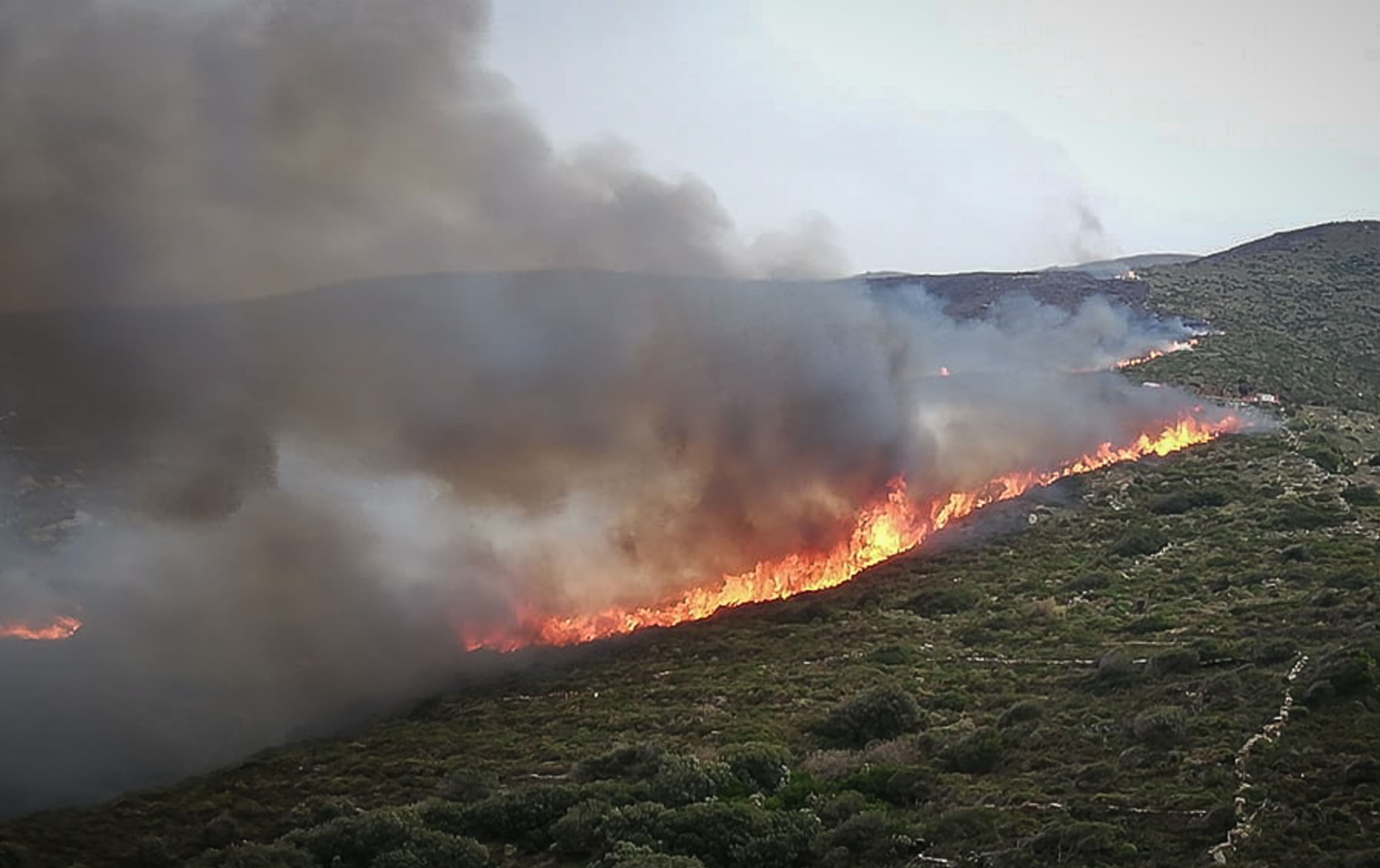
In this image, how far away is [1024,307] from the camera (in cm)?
9825

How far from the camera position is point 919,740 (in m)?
22.0

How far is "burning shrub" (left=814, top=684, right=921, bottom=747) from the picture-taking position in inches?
922

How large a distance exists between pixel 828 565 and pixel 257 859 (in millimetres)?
26096

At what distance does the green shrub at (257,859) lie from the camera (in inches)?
688

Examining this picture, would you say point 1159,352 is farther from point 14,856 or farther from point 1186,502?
point 14,856

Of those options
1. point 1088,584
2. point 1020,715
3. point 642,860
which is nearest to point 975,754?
point 1020,715

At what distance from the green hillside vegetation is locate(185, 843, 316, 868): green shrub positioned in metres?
0.06

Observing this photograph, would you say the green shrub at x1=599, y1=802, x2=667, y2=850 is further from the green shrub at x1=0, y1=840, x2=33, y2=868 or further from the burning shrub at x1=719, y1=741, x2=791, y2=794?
the green shrub at x1=0, y1=840, x2=33, y2=868

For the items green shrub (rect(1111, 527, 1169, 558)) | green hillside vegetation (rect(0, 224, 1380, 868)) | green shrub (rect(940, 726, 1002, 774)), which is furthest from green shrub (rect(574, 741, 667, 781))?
green shrub (rect(1111, 527, 1169, 558))

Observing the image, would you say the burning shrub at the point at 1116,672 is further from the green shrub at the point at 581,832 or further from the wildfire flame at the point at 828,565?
the wildfire flame at the point at 828,565

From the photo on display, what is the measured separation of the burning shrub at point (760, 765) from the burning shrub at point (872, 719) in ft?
7.26

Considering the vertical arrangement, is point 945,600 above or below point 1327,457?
below

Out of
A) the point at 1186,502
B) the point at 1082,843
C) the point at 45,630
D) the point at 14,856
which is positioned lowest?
the point at 1082,843

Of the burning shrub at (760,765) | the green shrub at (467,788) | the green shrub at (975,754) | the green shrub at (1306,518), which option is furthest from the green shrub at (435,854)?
the green shrub at (1306,518)
